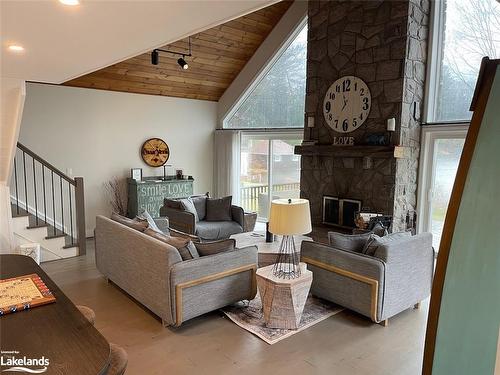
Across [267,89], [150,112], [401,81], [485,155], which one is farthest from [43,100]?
[485,155]

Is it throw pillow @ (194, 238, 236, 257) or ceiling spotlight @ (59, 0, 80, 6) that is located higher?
ceiling spotlight @ (59, 0, 80, 6)

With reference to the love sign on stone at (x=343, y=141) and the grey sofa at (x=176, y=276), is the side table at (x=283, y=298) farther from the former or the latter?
the love sign on stone at (x=343, y=141)

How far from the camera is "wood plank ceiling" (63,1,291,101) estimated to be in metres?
6.57

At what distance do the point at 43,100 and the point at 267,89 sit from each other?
4.29 meters

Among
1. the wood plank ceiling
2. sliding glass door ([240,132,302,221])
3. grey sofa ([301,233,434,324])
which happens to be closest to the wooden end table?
grey sofa ([301,233,434,324])

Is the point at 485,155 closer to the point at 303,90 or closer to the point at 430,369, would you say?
the point at 430,369

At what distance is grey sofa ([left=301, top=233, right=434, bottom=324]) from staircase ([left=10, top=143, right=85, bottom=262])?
11.9 feet

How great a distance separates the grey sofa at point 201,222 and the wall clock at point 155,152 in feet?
4.83

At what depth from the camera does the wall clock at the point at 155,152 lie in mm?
7450

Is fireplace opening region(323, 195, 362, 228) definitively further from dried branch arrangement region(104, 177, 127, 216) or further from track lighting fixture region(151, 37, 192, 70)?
dried branch arrangement region(104, 177, 127, 216)

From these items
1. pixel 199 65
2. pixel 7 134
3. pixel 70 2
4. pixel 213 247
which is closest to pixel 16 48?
pixel 70 2

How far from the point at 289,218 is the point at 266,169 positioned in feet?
16.5

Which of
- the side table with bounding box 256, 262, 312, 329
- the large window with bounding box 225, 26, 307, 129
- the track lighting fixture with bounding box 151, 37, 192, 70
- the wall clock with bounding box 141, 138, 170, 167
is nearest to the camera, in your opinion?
the side table with bounding box 256, 262, 312, 329

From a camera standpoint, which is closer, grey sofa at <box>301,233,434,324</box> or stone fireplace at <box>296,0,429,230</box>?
grey sofa at <box>301,233,434,324</box>
